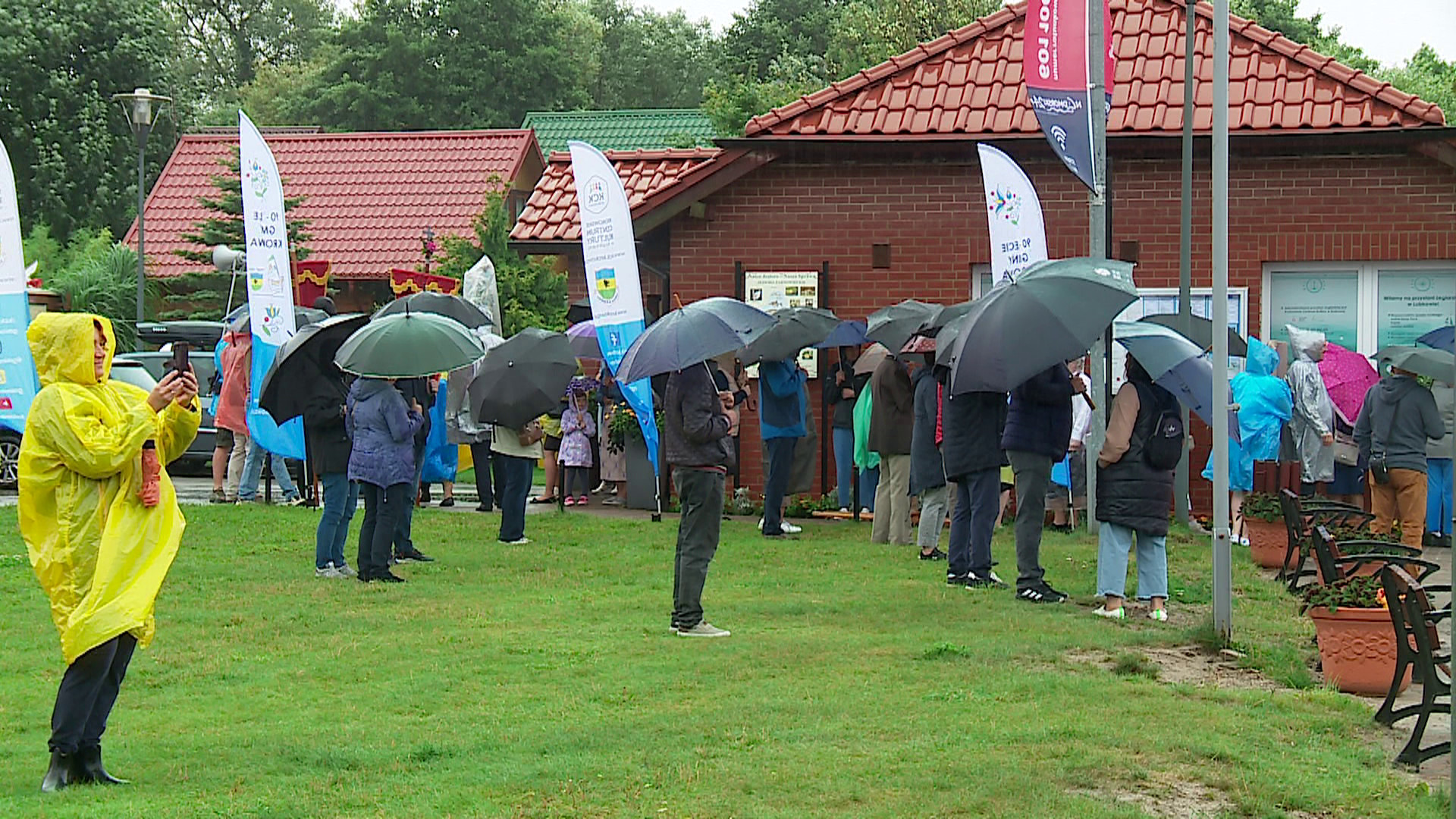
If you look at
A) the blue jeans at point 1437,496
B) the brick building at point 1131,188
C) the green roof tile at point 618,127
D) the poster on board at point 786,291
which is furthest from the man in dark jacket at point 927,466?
the green roof tile at point 618,127

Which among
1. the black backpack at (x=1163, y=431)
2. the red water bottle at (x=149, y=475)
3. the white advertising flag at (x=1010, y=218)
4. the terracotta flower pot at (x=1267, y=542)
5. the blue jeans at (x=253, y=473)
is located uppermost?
the white advertising flag at (x=1010, y=218)

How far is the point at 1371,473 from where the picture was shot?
1452 centimetres

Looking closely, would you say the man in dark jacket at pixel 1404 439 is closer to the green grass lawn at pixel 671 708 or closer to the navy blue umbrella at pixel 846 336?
the green grass lawn at pixel 671 708

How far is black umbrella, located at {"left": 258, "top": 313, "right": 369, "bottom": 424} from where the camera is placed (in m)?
13.2

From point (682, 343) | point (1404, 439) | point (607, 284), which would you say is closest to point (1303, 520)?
point (1404, 439)

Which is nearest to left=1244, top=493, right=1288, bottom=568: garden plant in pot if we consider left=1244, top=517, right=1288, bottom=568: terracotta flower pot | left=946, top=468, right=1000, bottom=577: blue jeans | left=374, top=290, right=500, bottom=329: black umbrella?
left=1244, top=517, right=1288, bottom=568: terracotta flower pot

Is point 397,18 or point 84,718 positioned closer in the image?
point 84,718

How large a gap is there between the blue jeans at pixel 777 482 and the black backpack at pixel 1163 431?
601 centimetres

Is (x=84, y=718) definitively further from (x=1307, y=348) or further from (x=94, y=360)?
(x=1307, y=348)

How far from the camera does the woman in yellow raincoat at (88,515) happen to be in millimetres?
6910

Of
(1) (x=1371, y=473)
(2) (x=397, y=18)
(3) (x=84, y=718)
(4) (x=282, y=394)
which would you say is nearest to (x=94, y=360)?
(3) (x=84, y=718)

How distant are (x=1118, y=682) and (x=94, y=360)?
5.12 metres

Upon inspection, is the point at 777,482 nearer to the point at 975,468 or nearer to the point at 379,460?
the point at 975,468

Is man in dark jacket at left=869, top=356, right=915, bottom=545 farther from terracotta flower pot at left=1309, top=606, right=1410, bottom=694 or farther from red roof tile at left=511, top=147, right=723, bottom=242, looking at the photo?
terracotta flower pot at left=1309, top=606, right=1410, bottom=694
